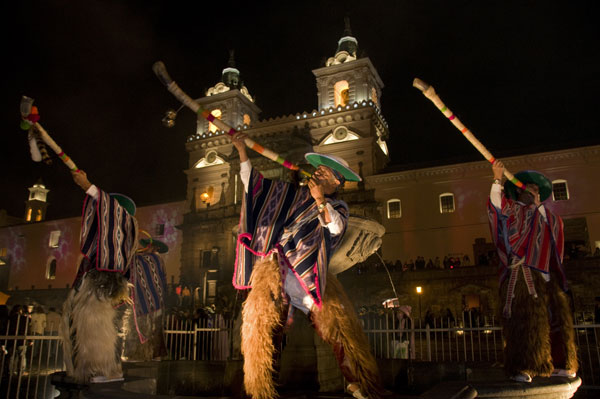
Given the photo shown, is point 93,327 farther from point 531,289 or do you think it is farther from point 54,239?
point 54,239

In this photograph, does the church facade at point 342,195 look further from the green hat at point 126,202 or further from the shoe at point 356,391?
the shoe at point 356,391

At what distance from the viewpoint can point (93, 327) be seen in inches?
168

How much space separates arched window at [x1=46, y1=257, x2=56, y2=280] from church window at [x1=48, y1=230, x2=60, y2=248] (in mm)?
1342

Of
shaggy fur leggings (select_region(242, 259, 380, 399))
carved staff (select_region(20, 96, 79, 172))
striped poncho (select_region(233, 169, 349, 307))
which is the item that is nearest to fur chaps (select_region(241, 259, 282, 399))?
shaggy fur leggings (select_region(242, 259, 380, 399))

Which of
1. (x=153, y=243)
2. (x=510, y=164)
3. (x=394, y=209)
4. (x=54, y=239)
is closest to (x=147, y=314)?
(x=153, y=243)

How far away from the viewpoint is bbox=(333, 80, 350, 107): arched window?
3928 centimetres

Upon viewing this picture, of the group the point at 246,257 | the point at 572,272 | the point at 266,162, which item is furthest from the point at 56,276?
the point at 246,257

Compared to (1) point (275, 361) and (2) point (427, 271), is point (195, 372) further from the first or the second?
(2) point (427, 271)

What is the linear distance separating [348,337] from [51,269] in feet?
160

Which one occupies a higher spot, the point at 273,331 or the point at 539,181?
the point at 539,181

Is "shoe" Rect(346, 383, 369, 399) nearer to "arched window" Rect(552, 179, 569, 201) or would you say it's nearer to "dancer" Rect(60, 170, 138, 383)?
"dancer" Rect(60, 170, 138, 383)

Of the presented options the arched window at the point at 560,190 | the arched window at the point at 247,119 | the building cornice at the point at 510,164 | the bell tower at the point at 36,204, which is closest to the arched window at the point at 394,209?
the building cornice at the point at 510,164

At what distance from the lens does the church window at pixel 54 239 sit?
4470 cm

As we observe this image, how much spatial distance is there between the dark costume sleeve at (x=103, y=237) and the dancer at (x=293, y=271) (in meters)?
1.48
